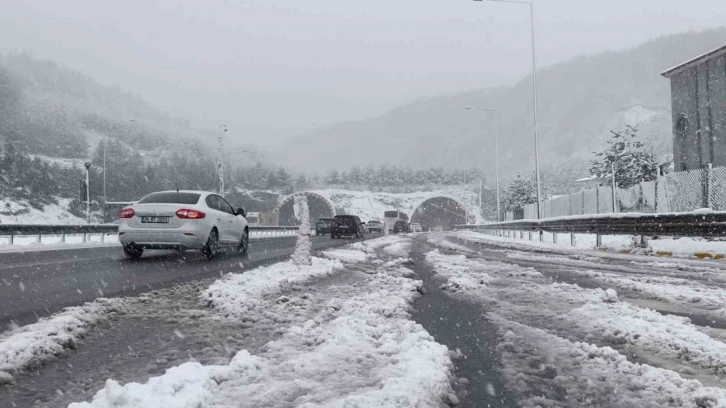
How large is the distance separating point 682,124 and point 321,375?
46.6 m

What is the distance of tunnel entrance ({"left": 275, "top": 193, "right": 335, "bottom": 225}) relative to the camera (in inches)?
3957

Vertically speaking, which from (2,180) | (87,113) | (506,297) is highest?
(87,113)

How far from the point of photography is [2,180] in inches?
2744

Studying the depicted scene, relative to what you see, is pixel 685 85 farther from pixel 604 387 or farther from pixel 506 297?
Result: pixel 604 387

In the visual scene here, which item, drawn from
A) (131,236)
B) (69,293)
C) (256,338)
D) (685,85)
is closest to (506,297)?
(256,338)

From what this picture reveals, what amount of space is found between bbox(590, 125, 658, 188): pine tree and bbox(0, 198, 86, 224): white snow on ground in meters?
60.0

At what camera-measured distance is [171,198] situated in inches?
488

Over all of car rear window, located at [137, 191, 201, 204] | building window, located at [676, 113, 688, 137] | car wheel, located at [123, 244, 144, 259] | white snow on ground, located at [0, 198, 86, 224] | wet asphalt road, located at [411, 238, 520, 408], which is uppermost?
building window, located at [676, 113, 688, 137]

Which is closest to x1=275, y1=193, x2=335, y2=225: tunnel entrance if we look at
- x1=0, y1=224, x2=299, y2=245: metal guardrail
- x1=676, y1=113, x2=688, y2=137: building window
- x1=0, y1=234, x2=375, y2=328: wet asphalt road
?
x1=676, y1=113, x2=688, y2=137: building window

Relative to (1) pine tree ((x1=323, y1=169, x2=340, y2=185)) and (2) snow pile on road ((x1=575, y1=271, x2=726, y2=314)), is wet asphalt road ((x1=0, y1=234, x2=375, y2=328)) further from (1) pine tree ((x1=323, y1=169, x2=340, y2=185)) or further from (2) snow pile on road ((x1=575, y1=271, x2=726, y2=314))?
(1) pine tree ((x1=323, y1=169, x2=340, y2=185))

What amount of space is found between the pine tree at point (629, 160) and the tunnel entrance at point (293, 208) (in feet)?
178

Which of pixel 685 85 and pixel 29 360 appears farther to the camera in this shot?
pixel 685 85

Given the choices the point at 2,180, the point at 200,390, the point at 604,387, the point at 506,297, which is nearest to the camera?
the point at 200,390

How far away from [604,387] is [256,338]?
2121 millimetres
